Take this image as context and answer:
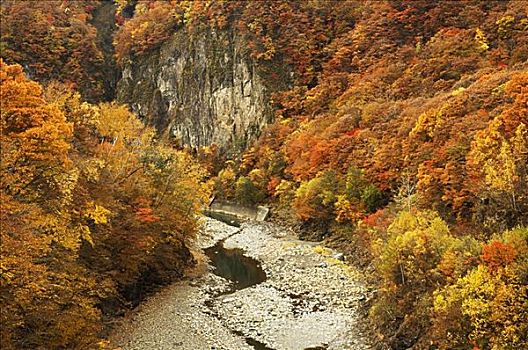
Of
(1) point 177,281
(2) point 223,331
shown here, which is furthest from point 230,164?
(2) point 223,331

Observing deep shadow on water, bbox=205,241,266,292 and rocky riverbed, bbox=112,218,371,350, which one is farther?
deep shadow on water, bbox=205,241,266,292

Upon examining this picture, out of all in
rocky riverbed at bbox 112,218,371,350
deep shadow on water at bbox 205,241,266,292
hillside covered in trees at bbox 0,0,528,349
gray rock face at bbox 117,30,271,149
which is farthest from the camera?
gray rock face at bbox 117,30,271,149

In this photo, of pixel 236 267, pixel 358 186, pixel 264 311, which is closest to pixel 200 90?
pixel 358 186

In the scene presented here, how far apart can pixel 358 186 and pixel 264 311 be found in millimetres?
17292

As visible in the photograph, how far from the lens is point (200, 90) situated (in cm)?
9444

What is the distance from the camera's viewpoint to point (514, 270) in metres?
14.8

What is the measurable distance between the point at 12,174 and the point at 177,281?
672 inches

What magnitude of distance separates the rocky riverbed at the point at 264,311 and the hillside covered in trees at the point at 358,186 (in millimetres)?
1496

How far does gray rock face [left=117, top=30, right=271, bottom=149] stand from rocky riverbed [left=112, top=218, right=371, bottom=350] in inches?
2060

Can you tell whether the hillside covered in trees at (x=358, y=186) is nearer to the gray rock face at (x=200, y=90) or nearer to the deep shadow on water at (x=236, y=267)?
the deep shadow on water at (x=236, y=267)

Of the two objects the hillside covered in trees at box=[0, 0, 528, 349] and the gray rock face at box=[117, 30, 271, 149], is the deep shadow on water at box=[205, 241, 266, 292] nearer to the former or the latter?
the hillside covered in trees at box=[0, 0, 528, 349]

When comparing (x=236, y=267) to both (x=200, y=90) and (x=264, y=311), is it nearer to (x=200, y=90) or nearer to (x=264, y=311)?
(x=264, y=311)

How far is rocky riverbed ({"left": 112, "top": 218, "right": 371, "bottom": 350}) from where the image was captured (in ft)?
67.2

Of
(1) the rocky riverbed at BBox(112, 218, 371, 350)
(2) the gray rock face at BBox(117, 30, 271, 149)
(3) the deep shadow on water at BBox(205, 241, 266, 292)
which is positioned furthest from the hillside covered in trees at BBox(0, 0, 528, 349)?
(2) the gray rock face at BBox(117, 30, 271, 149)
